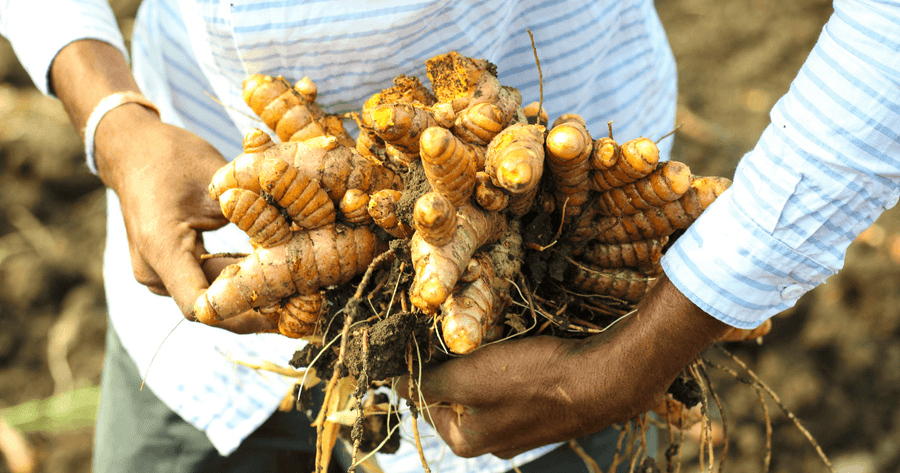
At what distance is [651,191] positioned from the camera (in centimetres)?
83

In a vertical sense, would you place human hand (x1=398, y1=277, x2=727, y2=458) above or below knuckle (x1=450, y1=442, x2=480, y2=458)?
above

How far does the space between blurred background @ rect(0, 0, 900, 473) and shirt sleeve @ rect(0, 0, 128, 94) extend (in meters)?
1.86

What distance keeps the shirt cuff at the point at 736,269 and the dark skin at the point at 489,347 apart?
0.03 m

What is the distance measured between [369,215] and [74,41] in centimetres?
85

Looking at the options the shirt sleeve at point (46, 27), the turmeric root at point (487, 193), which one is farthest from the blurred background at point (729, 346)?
the turmeric root at point (487, 193)

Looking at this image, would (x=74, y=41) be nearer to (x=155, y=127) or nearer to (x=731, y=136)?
(x=155, y=127)

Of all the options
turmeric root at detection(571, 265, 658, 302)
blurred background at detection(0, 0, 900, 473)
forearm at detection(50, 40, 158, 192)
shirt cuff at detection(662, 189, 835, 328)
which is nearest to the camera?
shirt cuff at detection(662, 189, 835, 328)

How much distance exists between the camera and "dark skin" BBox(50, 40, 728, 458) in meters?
0.83

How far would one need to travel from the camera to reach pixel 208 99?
1.26 metres

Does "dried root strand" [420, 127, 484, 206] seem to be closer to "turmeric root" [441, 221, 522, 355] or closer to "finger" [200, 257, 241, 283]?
"turmeric root" [441, 221, 522, 355]

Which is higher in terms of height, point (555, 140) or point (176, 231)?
point (555, 140)

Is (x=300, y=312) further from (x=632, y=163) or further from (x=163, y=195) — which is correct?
(x=632, y=163)

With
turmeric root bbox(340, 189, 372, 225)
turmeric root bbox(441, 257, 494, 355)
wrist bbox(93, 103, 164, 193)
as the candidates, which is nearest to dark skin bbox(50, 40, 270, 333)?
wrist bbox(93, 103, 164, 193)

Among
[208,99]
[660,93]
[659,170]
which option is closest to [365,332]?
[659,170]
